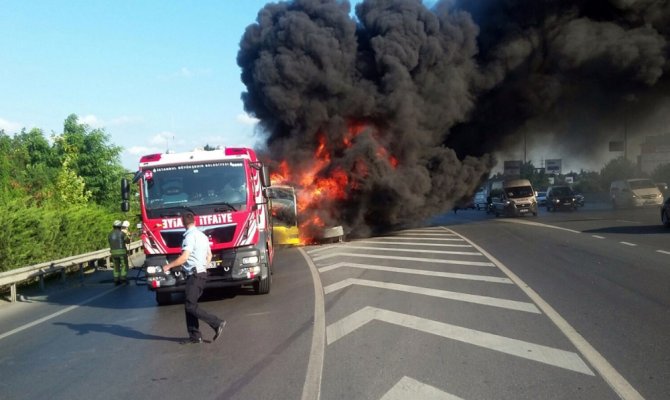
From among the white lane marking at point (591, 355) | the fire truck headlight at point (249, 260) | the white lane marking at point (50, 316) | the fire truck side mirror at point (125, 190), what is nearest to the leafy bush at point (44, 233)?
the white lane marking at point (50, 316)

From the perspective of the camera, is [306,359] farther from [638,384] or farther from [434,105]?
[434,105]

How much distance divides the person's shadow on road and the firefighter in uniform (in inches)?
208

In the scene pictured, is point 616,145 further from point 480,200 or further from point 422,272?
point 422,272

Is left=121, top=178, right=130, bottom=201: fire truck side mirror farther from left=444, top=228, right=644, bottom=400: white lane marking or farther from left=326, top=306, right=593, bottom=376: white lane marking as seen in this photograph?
left=444, top=228, right=644, bottom=400: white lane marking

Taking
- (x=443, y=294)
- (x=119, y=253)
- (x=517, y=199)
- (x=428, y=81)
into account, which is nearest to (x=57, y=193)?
(x=119, y=253)

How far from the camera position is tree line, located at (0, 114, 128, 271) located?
16031 millimetres

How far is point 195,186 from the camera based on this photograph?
11.4 meters

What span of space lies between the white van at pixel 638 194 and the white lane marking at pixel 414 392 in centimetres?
3419

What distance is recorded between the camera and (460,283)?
11609mm

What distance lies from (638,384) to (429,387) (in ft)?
5.99

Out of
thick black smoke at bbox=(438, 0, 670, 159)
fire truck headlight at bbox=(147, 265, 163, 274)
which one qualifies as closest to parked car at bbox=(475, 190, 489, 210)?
thick black smoke at bbox=(438, 0, 670, 159)

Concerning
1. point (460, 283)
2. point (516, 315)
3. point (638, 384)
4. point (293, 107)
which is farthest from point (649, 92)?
point (638, 384)

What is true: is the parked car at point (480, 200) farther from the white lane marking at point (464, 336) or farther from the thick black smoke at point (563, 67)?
the white lane marking at point (464, 336)

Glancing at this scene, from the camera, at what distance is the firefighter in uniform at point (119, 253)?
15719mm
